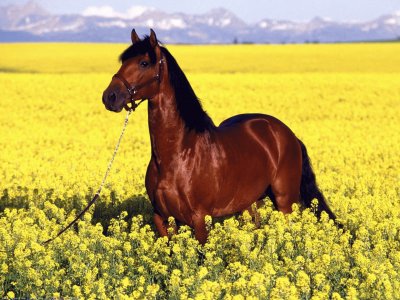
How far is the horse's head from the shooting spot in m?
7.15

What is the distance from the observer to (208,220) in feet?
25.0

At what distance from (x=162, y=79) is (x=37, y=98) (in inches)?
1043

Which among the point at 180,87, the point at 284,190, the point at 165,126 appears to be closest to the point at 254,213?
the point at 284,190

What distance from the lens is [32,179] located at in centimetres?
1440

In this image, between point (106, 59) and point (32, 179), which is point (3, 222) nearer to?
point (32, 179)

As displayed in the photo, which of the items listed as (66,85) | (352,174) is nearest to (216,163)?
(352,174)

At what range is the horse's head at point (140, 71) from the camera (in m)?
7.15

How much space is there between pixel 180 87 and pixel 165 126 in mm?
392

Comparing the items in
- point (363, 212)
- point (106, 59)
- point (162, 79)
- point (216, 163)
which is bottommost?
point (106, 59)

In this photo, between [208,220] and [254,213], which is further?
[254,213]

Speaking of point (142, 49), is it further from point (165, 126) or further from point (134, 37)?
point (165, 126)

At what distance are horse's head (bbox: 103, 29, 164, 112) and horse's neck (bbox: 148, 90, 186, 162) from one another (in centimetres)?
16

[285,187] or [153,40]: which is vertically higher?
[153,40]

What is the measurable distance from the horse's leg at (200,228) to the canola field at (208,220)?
0.38 ft
